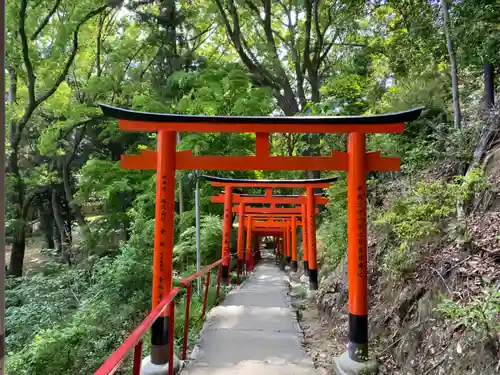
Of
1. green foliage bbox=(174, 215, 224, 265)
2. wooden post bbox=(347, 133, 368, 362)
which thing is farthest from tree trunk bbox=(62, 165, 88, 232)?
wooden post bbox=(347, 133, 368, 362)

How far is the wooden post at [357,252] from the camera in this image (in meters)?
4.93

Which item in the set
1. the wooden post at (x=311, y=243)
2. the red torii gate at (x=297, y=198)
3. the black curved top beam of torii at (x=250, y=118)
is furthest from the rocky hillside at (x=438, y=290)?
the wooden post at (x=311, y=243)

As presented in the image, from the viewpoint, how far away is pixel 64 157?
18.5 meters

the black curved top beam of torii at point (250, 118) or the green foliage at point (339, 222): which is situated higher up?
the black curved top beam of torii at point (250, 118)

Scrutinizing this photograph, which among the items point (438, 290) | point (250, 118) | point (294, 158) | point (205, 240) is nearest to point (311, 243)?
point (205, 240)

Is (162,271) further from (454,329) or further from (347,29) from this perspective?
(347,29)

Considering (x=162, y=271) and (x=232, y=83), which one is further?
(x=232, y=83)

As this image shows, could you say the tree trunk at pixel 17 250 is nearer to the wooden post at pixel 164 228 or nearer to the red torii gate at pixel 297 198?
the red torii gate at pixel 297 198

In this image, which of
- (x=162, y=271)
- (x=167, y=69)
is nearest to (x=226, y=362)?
(x=162, y=271)

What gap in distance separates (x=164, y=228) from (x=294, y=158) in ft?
6.56

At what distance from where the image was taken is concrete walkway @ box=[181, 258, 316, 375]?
4.82m

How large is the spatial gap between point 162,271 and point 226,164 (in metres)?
1.66

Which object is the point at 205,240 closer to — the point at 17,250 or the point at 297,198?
the point at 297,198

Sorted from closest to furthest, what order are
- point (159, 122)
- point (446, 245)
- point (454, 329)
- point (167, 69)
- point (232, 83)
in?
point (454, 329) < point (446, 245) < point (159, 122) < point (232, 83) < point (167, 69)
